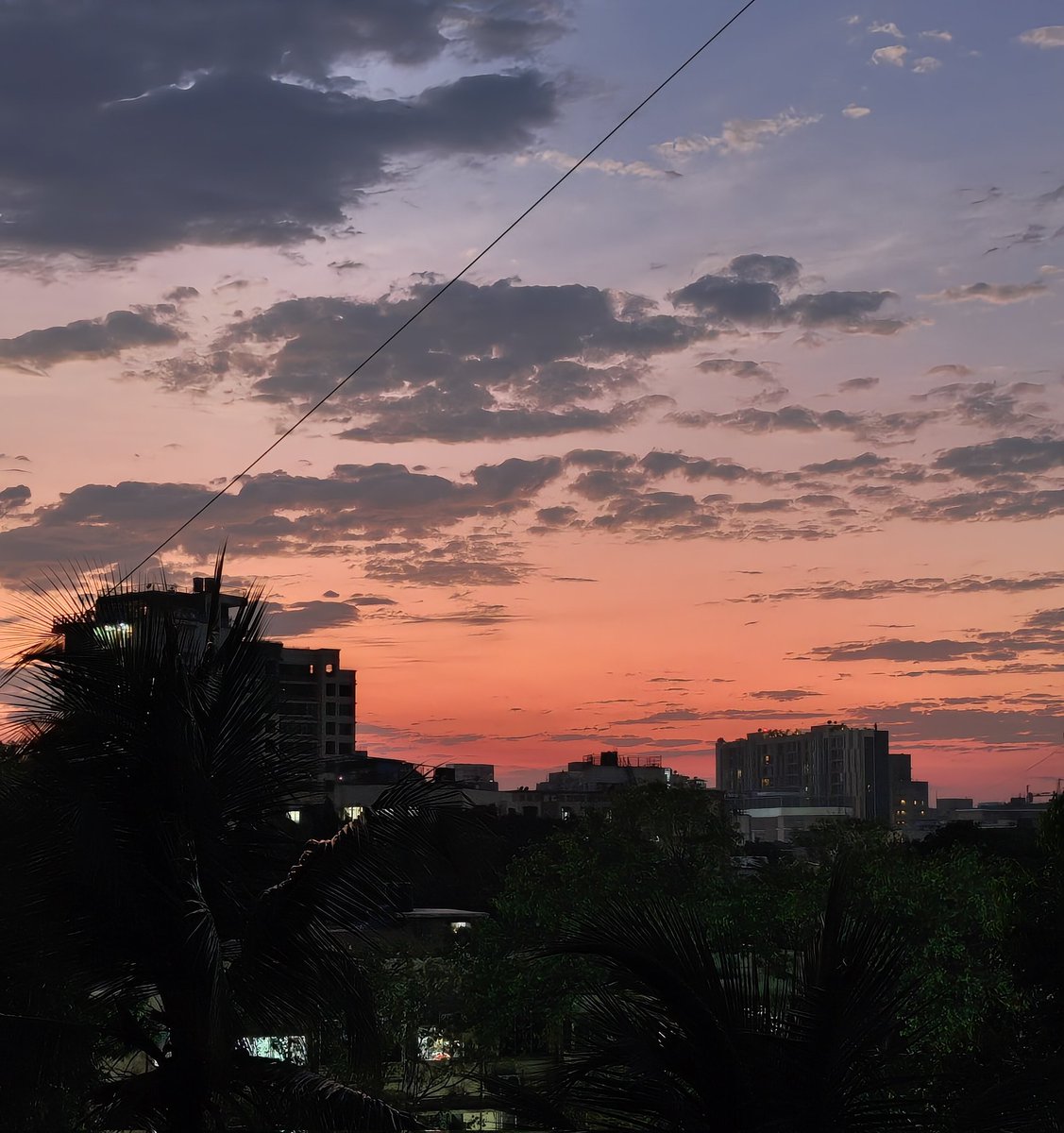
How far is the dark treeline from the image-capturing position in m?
6.01

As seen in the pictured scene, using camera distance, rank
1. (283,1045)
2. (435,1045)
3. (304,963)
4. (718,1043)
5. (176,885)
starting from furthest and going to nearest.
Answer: (435,1045) < (283,1045) < (304,963) < (176,885) < (718,1043)

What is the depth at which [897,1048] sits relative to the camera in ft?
20.6

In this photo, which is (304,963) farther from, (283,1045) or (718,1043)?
(718,1043)

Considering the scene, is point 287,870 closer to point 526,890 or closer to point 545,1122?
point 545,1122

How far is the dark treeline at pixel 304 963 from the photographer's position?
6.01m

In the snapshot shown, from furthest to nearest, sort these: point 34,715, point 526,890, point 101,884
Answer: point 526,890, point 34,715, point 101,884

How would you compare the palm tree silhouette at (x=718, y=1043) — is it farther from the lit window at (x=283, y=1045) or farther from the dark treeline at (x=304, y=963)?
the lit window at (x=283, y=1045)

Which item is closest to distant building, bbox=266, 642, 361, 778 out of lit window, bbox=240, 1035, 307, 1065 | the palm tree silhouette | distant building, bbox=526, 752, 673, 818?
distant building, bbox=526, 752, 673, 818

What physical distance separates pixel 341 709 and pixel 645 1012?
135m

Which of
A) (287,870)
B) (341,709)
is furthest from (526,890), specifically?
(341,709)

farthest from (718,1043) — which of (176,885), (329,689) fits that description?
(329,689)

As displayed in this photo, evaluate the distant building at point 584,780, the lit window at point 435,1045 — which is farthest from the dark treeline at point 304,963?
the distant building at point 584,780

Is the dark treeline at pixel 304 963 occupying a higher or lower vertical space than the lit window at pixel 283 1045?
higher

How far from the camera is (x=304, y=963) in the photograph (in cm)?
858
